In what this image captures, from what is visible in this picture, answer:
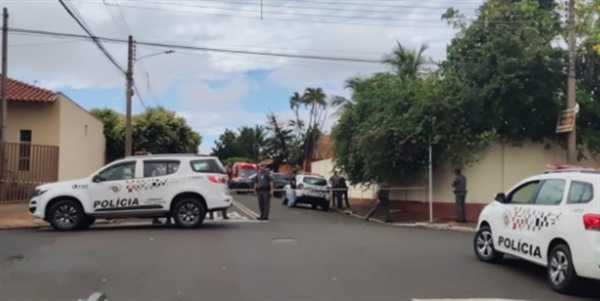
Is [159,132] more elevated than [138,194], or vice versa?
[159,132]

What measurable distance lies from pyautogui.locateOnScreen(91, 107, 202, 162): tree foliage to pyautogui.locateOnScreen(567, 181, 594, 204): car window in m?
37.1

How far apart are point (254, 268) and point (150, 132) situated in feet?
115

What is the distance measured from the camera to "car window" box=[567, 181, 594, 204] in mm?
9738

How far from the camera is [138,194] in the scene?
59.7 feet

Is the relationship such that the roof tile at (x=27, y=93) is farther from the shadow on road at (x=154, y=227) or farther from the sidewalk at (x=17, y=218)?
the shadow on road at (x=154, y=227)

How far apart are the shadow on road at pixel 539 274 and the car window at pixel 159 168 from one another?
9.00 m

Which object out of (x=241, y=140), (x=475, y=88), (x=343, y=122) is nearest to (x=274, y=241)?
(x=475, y=88)

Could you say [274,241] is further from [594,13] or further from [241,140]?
[241,140]

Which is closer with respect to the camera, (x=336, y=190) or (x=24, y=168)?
(x=24, y=168)

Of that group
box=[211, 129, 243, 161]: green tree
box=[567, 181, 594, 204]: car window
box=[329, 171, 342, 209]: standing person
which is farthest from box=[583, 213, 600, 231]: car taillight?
box=[211, 129, 243, 161]: green tree

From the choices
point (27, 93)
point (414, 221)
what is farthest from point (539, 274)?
point (27, 93)

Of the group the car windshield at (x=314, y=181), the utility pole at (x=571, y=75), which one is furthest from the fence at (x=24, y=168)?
the utility pole at (x=571, y=75)

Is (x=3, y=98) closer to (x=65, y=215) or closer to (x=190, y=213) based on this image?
(x=65, y=215)

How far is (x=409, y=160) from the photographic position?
24500mm
